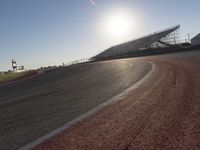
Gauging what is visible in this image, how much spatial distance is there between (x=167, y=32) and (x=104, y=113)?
303 feet

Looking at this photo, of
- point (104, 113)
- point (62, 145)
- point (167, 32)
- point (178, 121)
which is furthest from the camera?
point (167, 32)

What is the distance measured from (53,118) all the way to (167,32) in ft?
303

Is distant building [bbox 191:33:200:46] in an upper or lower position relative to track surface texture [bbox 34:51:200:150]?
upper

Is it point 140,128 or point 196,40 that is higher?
point 196,40

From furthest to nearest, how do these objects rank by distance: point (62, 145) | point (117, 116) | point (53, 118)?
1. point (53, 118)
2. point (117, 116)
3. point (62, 145)

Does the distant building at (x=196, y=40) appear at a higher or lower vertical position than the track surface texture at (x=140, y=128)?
higher

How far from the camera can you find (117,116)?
6.11 metres

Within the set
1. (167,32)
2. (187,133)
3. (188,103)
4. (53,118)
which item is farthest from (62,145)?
(167,32)

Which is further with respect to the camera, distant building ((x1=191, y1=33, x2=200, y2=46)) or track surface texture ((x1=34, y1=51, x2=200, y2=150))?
distant building ((x1=191, y1=33, x2=200, y2=46))

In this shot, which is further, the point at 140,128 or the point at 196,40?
the point at 196,40

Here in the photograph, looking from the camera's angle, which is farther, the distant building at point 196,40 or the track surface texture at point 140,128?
the distant building at point 196,40

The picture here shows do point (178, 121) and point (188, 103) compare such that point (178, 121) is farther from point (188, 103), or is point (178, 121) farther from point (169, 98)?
point (169, 98)

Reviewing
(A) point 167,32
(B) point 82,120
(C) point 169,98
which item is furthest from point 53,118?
(A) point 167,32

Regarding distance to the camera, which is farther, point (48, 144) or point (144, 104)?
point (144, 104)
